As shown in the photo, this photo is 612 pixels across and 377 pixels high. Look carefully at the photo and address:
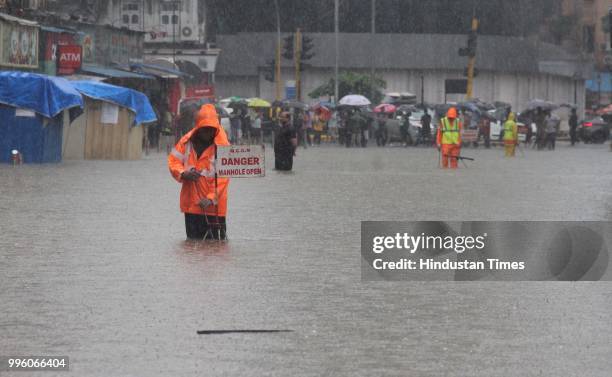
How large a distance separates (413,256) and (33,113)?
2277 centimetres

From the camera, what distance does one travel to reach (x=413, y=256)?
13.3m

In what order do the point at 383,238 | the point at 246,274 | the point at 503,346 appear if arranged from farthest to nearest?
1. the point at 383,238
2. the point at 246,274
3. the point at 503,346

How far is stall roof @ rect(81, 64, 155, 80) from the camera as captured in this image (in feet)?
164

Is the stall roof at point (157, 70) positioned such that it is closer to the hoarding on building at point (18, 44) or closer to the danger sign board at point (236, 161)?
the hoarding on building at point (18, 44)

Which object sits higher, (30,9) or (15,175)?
(30,9)

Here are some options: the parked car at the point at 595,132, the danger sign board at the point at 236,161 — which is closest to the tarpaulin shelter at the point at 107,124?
the danger sign board at the point at 236,161

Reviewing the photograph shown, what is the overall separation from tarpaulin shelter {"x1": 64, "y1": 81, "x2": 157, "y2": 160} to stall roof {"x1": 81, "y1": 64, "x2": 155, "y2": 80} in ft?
31.0

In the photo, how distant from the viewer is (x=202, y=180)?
1520 centimetres

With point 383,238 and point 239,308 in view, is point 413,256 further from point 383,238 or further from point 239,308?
point 239,308

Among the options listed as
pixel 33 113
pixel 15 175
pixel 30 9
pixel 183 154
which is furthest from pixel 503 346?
pixel 30 9

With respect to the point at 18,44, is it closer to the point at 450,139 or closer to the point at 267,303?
the point at 450,139

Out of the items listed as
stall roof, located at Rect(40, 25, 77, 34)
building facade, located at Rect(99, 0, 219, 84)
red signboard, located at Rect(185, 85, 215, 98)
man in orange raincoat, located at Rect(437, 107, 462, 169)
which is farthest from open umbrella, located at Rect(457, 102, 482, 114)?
man in orange raincoat, located at Rect(437, 107, 462, 169)

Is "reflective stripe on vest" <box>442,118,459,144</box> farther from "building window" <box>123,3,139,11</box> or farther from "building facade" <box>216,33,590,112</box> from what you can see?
"building facade" <box>216,33,590,112</box>

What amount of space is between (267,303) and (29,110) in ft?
82.6
